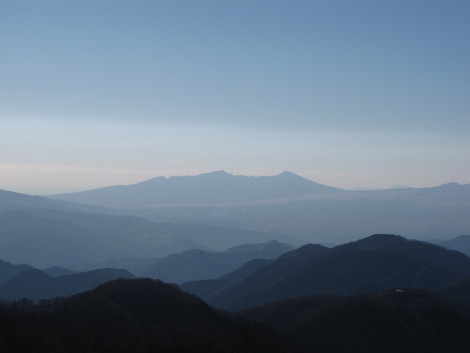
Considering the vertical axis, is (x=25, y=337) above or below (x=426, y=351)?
above

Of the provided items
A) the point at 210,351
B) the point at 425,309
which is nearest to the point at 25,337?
the point at 210,351

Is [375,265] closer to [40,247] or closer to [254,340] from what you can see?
[254,340]

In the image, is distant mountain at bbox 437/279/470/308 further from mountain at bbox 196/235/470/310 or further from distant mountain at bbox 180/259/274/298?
distant mountain at bbox 180/259/274/298

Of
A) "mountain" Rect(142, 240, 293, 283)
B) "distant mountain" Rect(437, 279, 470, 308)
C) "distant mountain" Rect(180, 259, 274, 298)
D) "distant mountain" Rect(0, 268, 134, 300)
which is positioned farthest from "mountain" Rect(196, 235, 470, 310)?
"mountain" Rect(142, 240, 293, 283)

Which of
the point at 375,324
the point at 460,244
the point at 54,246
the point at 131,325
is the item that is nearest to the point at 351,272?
the point at 375,324

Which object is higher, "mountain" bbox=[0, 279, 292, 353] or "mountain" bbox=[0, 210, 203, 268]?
"mountain" bbox=[0, 279, 292, 353]

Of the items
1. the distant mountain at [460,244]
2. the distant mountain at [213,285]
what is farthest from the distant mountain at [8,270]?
the distant mountain at [460,244]

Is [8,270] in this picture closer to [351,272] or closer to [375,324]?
[351,272]
